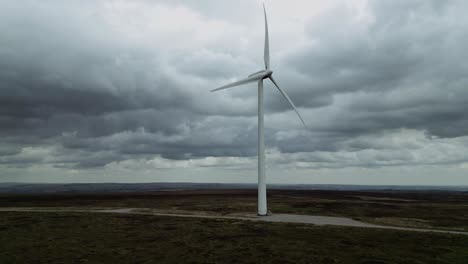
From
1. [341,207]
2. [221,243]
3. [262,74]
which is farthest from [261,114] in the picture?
[341,207]

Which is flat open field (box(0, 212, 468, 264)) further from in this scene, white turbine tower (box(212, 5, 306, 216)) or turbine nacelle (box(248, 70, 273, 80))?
turbine nacelle (box(248, 70, 273, 80))

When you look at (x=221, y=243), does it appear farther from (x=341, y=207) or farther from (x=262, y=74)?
(x=341, y=207)

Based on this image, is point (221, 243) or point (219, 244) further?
point (221, 243)

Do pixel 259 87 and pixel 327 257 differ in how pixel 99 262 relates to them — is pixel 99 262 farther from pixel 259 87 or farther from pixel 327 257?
pixel 259 87

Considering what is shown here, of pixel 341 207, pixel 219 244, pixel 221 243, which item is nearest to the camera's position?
pixel 219 244

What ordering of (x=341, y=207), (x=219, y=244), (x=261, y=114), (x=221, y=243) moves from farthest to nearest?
(x=341, y=207)
(x=261, y=114)
(x=221, y=243)
(x=219, y=244)

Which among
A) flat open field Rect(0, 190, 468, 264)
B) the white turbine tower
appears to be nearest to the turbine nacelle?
the white turbine tower

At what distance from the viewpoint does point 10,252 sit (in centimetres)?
2908

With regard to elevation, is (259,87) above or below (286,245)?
above

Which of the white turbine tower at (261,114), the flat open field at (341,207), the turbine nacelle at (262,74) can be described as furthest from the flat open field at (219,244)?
the turbine nacelle at (262,74)

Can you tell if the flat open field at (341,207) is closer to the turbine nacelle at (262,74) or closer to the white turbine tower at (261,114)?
the white turbine tower at (261,114)

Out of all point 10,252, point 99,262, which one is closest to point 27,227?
point 10,252

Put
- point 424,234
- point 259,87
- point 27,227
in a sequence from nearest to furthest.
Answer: point 424,234, point 27,227, point 259,87

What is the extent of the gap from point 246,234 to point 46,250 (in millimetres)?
20731
